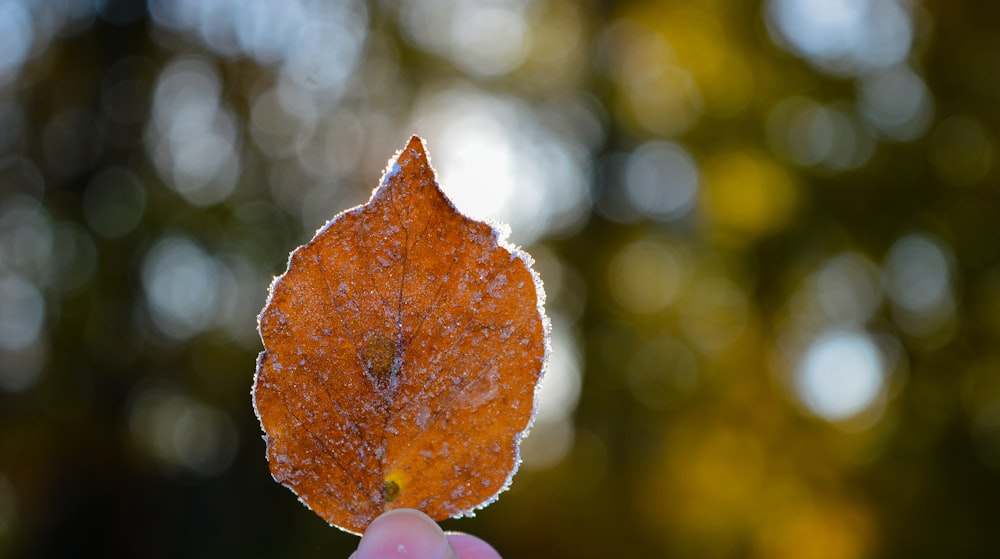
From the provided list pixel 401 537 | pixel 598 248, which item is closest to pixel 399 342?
pixel 401 537

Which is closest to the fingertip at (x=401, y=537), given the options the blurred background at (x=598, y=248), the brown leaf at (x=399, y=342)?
the brown leaf at (x=399, y=342)

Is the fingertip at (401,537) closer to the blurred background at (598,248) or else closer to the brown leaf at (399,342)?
the brown leaf at (399,342)

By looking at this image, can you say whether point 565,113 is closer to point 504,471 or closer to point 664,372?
point 664,372

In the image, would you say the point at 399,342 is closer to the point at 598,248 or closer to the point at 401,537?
the point at 401,537

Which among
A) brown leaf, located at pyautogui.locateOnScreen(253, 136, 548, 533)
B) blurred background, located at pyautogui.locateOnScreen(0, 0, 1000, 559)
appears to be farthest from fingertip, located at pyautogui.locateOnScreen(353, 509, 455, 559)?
blurred background, located at pyautogui.locateOnScreen(0, 0, 1000, 559)

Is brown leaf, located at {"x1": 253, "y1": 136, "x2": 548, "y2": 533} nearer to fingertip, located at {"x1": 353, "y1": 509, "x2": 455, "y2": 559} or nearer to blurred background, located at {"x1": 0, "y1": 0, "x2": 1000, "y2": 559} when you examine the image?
fingertip, located at {"x1": 353, "y1": 509, "x2": 455, "y2": 559}
